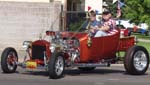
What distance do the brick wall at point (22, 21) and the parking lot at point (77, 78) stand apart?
8.16 m

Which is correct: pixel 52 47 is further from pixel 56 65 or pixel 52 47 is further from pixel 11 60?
pixel 11 60

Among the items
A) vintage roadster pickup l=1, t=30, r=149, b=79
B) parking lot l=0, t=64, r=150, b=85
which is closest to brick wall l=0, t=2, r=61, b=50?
parking lot l=0, t=64, r=150, b=85

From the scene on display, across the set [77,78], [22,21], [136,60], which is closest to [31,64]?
[77,78]

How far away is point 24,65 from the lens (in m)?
13.9

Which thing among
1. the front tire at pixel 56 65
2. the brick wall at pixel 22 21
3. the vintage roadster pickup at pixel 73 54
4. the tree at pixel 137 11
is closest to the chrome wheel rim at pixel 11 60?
the vintage roadster pickup at pixel 73 54

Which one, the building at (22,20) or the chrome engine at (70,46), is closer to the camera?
the chrome engine at (70,46)

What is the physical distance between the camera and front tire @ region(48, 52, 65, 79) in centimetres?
1323

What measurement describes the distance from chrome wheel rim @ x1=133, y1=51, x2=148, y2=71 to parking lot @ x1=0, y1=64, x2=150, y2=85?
28cm

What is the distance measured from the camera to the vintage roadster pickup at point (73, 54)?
1371 centimetres

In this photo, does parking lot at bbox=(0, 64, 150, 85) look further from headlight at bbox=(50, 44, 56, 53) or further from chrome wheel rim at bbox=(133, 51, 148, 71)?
headlight at bbox=(50, 44, 56, 53)

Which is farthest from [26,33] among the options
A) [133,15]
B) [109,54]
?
[133,15]

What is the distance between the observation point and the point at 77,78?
13.9m

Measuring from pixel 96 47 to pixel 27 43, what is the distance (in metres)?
1.84

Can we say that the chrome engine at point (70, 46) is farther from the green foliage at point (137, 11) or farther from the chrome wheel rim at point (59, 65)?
the green foliage at point (137, 11)
